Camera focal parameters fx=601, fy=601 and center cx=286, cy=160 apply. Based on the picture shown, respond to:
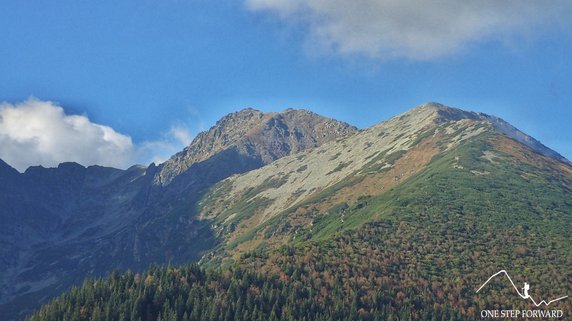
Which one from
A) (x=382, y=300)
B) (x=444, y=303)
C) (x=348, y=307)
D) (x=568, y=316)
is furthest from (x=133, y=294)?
(x=568, y=316)

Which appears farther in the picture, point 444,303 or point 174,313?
point 444,303

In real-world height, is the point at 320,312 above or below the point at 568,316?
above

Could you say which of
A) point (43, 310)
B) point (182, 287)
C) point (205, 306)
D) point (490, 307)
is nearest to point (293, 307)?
point (205, 306)

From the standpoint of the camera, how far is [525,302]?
19312 centimetres

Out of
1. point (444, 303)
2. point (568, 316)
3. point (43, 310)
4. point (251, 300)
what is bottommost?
point (568, 316)

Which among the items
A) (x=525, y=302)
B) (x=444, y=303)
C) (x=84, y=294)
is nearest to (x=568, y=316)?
(x=525, y=302)

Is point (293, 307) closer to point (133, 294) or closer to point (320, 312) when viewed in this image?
point (320, 312)

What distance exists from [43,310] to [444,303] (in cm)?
12779

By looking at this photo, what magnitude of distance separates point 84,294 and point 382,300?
9557 centimetres

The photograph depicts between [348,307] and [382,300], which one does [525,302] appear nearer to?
[382,300]

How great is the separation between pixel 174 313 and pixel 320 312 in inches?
1736

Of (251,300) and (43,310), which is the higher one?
(43,310)

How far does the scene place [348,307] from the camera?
188 m

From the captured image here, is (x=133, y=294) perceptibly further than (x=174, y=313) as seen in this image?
Yes
